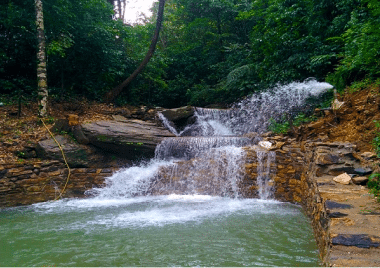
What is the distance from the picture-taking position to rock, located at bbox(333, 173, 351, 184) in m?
4.65

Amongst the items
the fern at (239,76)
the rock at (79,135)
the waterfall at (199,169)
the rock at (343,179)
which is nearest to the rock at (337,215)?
the rock at (343,179)

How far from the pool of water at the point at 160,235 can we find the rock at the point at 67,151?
1701 mm

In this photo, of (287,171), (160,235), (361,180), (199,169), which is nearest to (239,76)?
(199,169)

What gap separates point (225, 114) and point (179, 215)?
23.5ft

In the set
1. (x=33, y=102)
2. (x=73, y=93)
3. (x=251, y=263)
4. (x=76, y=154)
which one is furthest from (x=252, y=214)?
(x=73, y=93)

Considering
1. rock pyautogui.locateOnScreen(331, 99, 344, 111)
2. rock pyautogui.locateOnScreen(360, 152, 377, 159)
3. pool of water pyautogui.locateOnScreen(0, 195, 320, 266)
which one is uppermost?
rock pyautogui.locateOnScreen(331, 99, 344, 111)

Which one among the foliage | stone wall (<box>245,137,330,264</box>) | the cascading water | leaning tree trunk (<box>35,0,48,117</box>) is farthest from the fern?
the foliage

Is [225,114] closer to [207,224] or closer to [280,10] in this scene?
[280,10]

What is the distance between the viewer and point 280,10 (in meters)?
11.4

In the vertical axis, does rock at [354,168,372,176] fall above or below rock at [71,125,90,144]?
below

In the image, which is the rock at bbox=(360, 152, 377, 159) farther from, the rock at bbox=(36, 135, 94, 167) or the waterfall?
the rock at bbox=(36, 135, 94, 167)

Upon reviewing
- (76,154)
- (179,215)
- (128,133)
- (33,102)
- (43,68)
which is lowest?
(179,215)

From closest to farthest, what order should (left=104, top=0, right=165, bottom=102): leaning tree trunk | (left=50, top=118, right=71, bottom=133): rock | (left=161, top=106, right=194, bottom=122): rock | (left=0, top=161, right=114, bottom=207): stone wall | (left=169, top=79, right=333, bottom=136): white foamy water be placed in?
(left=0, top=161, right=114, bottom=207): stone wall, (left=50, top=118, right=71, bottom=133): rock, (left=169, top=79, right=333, bottom=136): white foamy water, (left=161, top=106, right=194, bottom=122): rock, (left=104, top=0, right=165, bottom=102): leaning tree trunk

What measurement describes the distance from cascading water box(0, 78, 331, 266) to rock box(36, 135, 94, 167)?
1025mm
